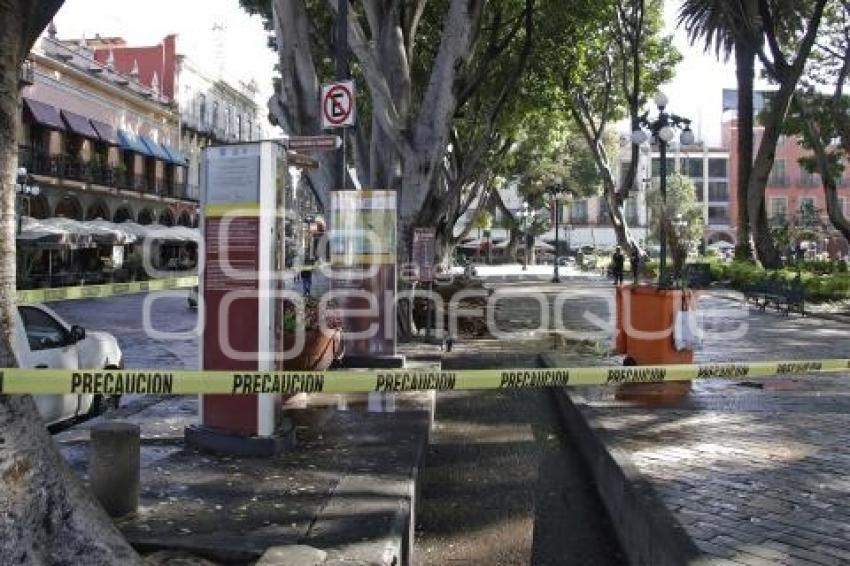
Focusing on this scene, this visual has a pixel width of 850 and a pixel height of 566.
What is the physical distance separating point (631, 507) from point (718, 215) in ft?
317

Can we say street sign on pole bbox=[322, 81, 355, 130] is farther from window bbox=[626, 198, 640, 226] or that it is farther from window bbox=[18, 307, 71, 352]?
window bbox=[626, 198, 640, 226]

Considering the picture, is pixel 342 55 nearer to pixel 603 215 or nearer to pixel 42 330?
pixel 42 330

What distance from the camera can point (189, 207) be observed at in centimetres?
5509

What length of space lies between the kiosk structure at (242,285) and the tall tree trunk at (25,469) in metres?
2.43

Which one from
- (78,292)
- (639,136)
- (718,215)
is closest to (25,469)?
(78,292)

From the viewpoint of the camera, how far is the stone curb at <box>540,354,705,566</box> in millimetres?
4418

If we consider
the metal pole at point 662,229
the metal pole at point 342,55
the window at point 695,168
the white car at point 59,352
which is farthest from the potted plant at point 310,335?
the window at point 695,168

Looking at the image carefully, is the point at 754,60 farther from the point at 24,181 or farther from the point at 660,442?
the point at 660,442

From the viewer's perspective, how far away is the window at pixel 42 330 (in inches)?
319

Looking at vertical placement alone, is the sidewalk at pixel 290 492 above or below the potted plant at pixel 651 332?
below

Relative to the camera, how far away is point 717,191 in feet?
317

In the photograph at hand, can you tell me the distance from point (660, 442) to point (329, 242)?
499cm

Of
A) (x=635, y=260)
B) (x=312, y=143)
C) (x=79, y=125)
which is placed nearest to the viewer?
(x=312, y=143)

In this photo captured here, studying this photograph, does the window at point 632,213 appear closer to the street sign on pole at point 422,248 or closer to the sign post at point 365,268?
the street sign on pole at point 422,248
